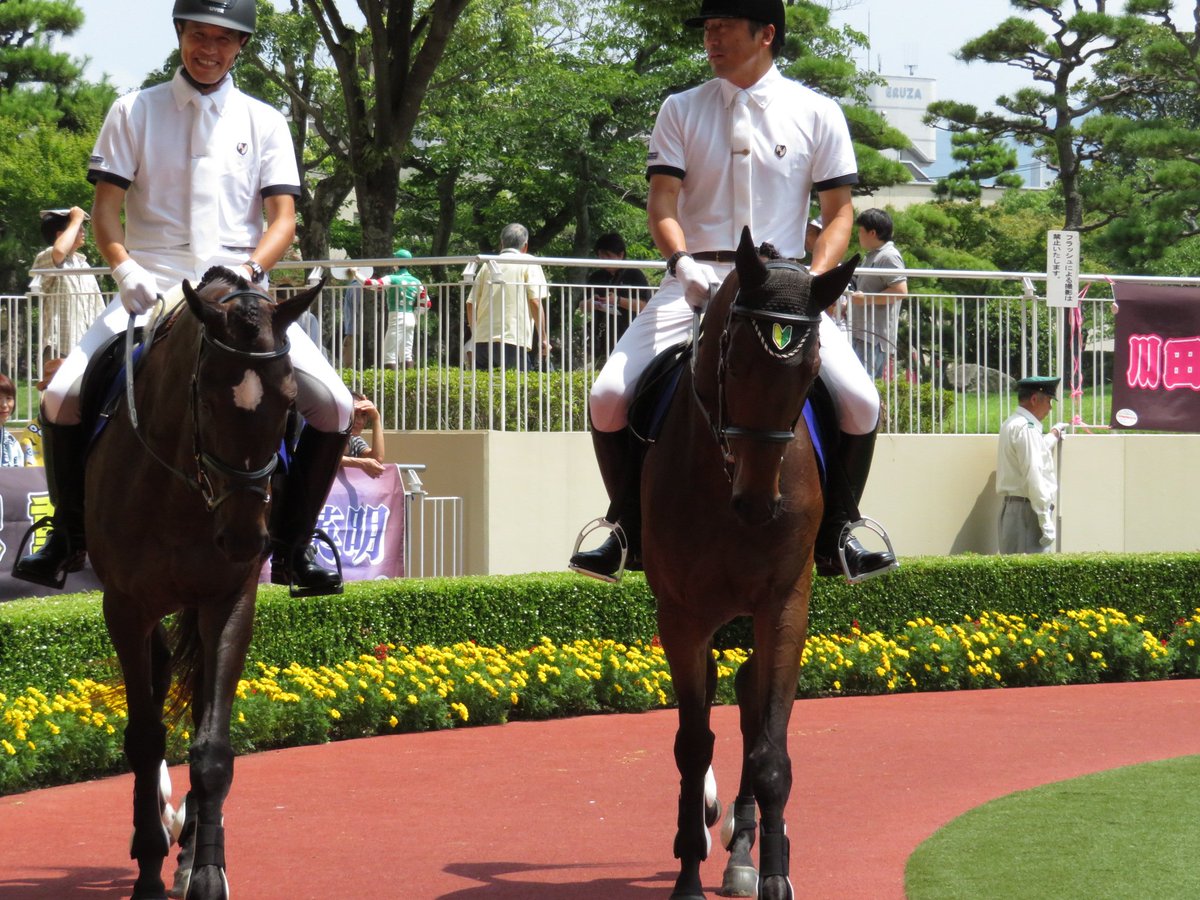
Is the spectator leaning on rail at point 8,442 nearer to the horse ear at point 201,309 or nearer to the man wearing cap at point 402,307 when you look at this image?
the man wearing cap at point 402,307

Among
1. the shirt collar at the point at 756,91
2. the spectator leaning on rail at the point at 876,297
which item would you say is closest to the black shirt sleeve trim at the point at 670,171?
the shirt collar at the point at 756,91

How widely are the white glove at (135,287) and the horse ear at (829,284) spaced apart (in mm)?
2520

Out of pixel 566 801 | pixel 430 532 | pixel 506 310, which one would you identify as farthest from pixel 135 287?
Answer: pixel 506 310

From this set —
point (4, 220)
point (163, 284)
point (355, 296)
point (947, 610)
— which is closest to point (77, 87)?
point (4, 220)

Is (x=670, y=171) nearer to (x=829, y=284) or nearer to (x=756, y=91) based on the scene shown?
(x=756, y=91)

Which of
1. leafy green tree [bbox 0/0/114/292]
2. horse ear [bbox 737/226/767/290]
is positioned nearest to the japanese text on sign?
horse ear [bbox 737/226/767/290]

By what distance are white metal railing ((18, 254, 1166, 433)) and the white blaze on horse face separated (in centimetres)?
821

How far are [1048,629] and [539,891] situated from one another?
829 cm

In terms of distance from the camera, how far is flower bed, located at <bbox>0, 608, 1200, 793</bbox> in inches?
354

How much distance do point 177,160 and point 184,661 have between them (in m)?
2.13

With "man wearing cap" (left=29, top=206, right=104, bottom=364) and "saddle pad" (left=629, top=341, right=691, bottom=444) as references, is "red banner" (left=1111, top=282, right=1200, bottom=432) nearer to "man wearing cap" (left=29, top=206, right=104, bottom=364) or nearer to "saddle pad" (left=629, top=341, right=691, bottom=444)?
"man wearing cap" (left=29, top=206, right=104, bottom=364)

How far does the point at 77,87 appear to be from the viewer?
155 ft

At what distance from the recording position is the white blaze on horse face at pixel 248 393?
5094 mm

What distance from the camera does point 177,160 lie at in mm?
6305
